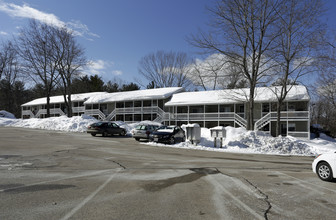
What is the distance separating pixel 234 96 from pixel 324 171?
22492mm

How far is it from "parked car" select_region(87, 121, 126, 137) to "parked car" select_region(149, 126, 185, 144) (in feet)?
23.0

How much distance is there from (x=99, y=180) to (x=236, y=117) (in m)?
27.1

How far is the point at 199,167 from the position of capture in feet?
33.0

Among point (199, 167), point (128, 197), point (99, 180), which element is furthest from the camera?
point (199, 167)

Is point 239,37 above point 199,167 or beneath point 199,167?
above

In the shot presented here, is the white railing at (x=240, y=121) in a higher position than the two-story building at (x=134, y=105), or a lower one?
lower

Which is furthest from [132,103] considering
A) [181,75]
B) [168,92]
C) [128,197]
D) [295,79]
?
[128,197]

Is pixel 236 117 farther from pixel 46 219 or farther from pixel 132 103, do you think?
pixel 46 219

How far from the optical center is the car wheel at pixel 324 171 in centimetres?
789

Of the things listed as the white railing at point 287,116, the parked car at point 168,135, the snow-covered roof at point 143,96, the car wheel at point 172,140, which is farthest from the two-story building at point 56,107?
the car wheel at point 172,140

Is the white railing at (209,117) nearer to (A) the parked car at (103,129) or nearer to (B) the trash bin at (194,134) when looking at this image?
(A) the parked car at (103,129)

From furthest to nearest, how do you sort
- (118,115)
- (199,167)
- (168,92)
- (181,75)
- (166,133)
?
(181,75), (118,115), (168,92), (166,133), (199,167)

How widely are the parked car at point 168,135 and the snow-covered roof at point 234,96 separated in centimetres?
1130

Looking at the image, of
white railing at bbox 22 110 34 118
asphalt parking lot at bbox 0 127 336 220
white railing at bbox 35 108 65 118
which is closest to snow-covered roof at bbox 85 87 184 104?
white railing at bbox 35 108 65 118
